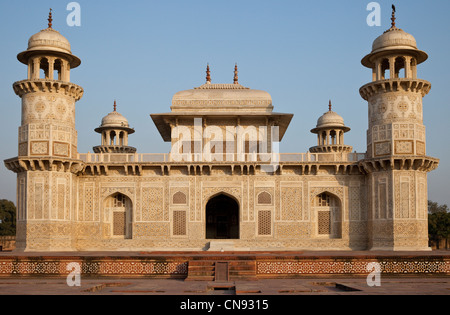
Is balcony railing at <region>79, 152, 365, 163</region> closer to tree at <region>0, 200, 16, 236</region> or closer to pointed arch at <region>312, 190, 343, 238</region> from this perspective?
pointed arch at <region>312, 190, 343, 238</region>

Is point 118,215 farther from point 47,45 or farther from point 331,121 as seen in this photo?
point 331,121

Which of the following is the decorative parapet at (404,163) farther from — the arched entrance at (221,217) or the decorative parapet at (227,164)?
the arched entrance at (221,217)

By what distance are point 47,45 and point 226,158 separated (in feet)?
29.6

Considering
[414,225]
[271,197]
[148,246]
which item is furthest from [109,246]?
[414,225]

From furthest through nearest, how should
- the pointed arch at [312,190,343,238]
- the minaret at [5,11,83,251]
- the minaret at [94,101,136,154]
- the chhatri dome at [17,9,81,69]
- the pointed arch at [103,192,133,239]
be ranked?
the minaret at [94,101,136,154], the pointed arch at [103,192,133,239], the pointed arch at [312,190,343,238], the chhatri dome at [17,9,81,69], the minaret at [5,11,83,251]

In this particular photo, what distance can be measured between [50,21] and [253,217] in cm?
1240

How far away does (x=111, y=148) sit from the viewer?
1490 inches

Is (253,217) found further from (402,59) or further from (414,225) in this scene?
(402,59)

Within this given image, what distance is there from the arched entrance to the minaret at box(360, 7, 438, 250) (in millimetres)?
6874

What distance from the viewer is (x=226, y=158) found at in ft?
79.7

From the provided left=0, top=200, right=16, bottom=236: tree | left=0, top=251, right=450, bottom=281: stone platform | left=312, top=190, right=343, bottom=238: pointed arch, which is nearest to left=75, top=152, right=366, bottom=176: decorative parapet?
left=312, top=190, right=343, bottom=238: pointed arch

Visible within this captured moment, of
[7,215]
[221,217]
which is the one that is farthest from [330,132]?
[7,215]

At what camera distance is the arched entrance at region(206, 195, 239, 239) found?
1053 inches

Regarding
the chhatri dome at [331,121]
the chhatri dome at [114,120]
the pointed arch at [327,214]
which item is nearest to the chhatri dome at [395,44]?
the pointed arch at [327,214]
